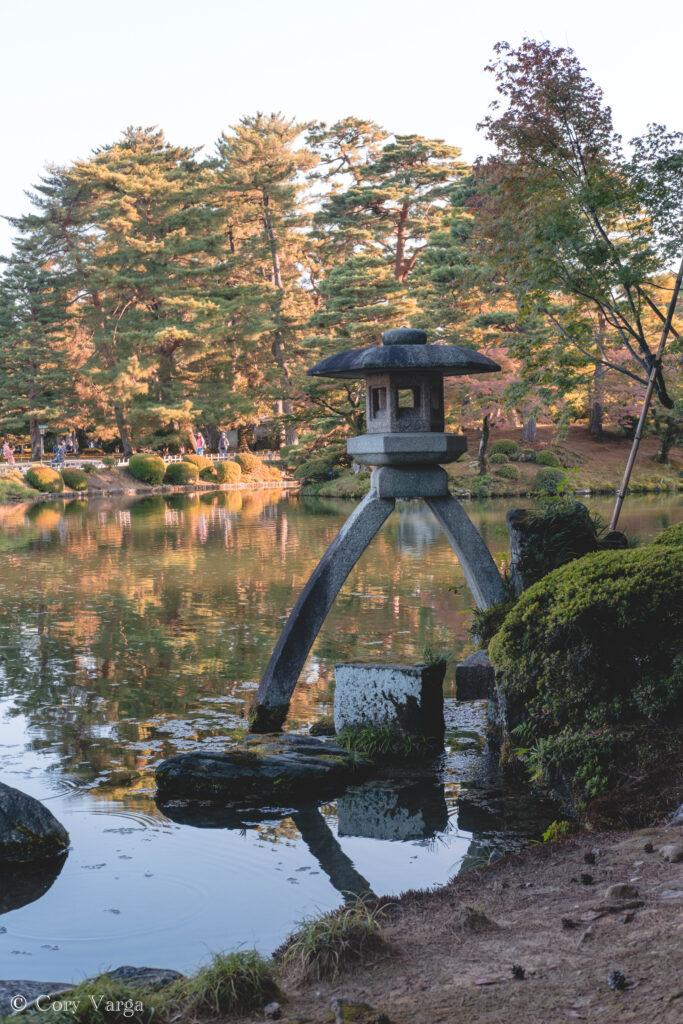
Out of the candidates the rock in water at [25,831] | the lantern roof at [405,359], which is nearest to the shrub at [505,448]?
the lantern roof at [405,359]

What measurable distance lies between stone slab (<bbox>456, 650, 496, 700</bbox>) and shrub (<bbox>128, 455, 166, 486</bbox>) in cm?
3784

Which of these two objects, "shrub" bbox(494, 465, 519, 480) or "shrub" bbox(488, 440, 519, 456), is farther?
"shrub" bbox(488, 440, 519, 456)

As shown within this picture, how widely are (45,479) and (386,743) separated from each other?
1385 inches

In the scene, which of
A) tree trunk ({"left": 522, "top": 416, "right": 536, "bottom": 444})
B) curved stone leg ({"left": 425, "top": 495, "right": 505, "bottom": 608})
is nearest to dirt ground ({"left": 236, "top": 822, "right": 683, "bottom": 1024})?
curved stone leg ({"left": 425, "top": 495, "right": 505, "bottom": 608})

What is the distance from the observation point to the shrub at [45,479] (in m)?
40.2

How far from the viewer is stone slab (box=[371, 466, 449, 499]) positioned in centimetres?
794

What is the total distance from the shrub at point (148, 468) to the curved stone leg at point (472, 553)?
121 feet

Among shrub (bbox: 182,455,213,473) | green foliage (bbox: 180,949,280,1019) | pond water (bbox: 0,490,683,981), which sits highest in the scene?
shrub (bbox: 182,455,213,473)

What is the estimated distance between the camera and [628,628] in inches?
220

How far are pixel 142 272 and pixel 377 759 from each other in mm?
44653

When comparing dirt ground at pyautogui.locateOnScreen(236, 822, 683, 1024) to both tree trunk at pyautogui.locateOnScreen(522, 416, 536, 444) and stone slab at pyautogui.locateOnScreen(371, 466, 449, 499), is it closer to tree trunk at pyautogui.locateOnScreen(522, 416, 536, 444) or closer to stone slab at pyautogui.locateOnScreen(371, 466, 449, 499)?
stone slab at pyautogui.locateOnScreen(371, 466, 449, 499)

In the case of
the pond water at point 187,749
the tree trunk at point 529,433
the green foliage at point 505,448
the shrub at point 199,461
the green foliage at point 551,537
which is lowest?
the pond water at point 187,749

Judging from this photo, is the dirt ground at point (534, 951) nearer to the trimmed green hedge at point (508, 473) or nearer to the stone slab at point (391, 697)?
the stone slab at point (391, 697)

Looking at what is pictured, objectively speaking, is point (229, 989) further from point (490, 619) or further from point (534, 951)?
point (490, 619)
